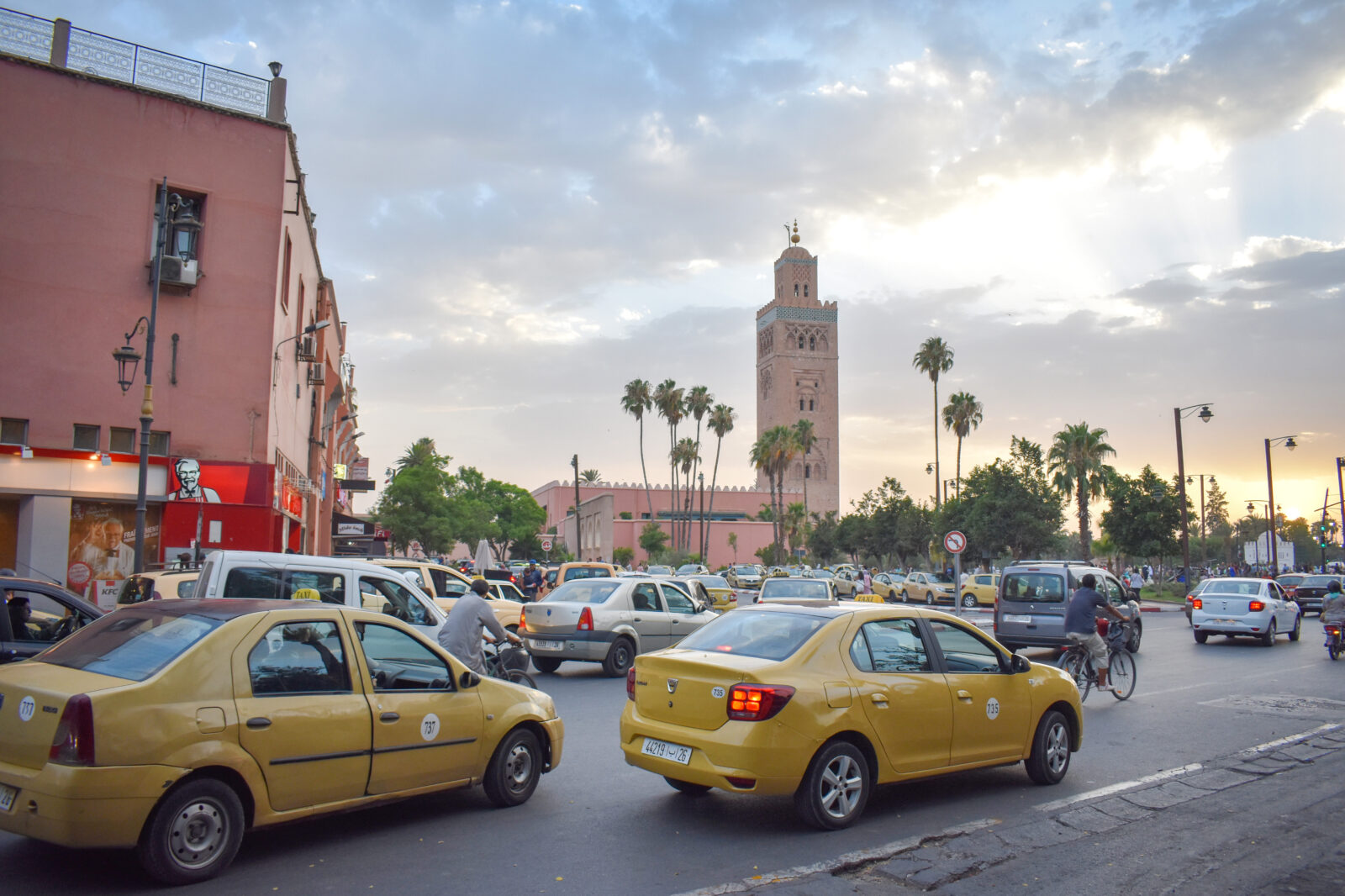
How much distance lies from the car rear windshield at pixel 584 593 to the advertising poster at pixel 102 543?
37.4 ft

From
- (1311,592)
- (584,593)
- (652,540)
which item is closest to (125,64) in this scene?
(584,593)

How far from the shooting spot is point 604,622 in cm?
1513

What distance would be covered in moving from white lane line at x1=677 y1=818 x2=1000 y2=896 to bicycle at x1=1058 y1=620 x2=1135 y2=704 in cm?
656

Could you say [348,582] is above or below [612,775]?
above

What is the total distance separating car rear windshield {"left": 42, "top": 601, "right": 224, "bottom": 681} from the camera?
5230 millimetres

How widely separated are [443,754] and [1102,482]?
57443 mm

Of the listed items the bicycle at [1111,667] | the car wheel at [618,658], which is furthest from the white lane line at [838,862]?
the car wheel at [618,658]

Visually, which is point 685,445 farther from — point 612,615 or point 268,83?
point 612,615

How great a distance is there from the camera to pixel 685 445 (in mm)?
91562

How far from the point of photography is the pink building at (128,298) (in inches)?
835

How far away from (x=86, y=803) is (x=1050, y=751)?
22.5ft

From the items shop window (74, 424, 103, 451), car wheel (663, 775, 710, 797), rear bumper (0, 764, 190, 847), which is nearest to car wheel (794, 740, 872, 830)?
car wheel (663, 775, 710, 797)

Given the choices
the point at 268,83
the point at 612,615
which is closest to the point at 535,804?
the point at 612,615

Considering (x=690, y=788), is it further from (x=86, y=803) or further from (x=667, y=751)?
(x=86, y=803)
